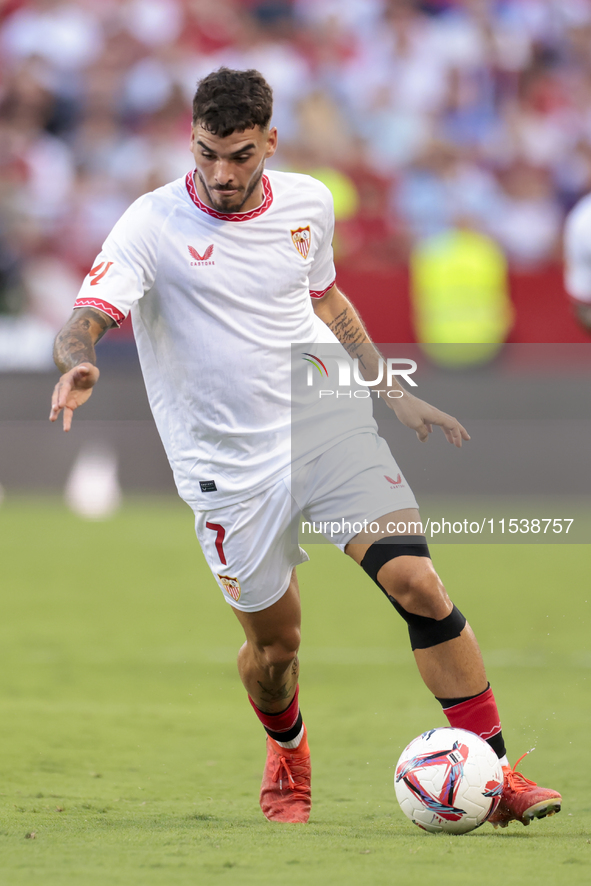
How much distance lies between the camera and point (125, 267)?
4012 mm

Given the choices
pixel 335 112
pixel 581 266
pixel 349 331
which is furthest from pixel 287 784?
pixel 335 112

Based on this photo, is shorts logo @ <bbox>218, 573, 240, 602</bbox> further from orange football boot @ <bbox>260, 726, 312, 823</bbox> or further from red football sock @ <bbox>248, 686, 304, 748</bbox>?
orange football boot @ <bbox>260, 726, 312, 823</bbox>

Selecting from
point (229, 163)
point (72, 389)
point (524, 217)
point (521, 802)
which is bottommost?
point (524, 217)

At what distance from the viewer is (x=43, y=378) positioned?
11.6 m

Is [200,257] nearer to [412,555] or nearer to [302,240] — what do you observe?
[302,240]

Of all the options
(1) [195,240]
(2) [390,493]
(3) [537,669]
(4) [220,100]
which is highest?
(4) [220,100]

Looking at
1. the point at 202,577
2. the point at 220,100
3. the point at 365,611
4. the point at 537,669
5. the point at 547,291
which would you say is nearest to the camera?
the point at 220,100

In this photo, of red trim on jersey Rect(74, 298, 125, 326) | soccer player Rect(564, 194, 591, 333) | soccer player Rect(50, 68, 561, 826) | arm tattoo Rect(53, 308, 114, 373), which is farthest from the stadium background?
red trim on jersey Rect(74, 298, 125, 326)

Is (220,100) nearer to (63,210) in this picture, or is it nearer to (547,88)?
(63,210)

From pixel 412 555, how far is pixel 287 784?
1.08m

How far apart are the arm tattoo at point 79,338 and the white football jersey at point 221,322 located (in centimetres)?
21

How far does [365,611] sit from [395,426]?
2.67 meters

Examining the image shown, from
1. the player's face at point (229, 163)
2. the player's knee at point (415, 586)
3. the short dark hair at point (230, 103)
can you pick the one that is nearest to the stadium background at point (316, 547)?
the player's knee at point (415, 586)

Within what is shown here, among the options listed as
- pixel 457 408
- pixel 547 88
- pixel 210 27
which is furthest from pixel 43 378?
pixel 547 88
